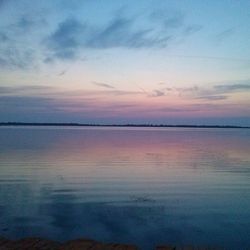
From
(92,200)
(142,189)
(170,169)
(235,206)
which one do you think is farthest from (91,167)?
(235,206)

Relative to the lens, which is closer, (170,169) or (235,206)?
(235,206)

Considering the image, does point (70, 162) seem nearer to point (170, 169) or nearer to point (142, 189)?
point (170, 169)

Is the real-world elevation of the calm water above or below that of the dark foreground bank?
below

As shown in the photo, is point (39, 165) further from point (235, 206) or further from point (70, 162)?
point (235, 206)

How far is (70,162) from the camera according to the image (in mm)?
34906

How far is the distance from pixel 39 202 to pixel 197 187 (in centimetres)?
983

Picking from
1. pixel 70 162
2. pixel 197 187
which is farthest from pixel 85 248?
pixel 70 162

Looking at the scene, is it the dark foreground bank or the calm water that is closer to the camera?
the dark foreground bank

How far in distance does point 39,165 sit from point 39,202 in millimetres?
14294

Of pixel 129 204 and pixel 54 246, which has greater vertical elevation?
pixel 54 246

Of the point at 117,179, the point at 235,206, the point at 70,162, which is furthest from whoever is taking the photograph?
the point at 70,162

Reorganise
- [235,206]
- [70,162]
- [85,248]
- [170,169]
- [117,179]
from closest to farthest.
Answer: [85,248] < [235,206] < [117,179] < [170,169] < [70,162]

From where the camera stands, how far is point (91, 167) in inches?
1222

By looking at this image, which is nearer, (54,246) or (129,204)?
(54,246)
